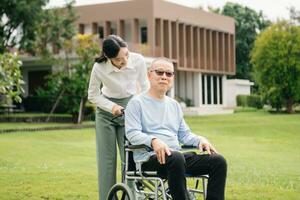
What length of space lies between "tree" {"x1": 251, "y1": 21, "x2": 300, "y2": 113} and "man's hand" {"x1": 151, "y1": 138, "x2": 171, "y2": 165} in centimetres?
3393

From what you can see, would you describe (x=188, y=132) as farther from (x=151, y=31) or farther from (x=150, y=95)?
(x=151, y=31)

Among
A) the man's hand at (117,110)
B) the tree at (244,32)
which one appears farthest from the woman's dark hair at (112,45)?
the tree at (244,32)

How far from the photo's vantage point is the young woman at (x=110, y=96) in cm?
555

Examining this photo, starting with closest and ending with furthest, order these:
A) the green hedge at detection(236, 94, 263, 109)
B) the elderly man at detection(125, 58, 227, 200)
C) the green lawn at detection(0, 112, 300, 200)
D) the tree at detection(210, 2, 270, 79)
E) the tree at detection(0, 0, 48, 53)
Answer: the elderly man at detection(125, 58, 227, 200) < the green lawn at detection(0, 112, 300, 200) < the tree at detection(0, 0, 48, 53) < the green hedge at detection(236, 94, 263, 109) < the tree at detection(210, 2, 270, 79)

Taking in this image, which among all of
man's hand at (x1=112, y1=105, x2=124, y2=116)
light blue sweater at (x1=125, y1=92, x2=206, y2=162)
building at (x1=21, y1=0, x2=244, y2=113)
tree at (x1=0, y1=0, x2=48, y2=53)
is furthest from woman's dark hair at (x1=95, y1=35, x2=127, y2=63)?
building at (x1=21, y1=0, x2=244, y2=113)

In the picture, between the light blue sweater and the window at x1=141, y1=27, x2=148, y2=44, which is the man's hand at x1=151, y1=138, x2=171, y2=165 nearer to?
the light blue sweater

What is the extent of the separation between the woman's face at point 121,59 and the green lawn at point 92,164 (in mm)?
1974

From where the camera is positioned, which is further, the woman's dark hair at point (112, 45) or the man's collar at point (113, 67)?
the man's collar at point (113, 67)

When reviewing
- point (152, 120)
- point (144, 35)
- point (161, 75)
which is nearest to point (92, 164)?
point (152, 120)

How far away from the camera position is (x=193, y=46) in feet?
136

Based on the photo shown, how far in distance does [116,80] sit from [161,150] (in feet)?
3.86

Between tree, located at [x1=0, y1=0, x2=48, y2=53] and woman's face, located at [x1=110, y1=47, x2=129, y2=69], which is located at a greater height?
tree, located at [x1=0, y1=0, x2=48, y2=53]

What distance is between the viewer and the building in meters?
36.4

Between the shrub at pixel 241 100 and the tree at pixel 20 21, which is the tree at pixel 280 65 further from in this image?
the tree at pixel 20 21
